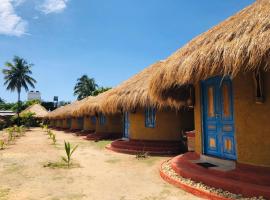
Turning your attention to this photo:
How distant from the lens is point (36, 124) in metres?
50.4

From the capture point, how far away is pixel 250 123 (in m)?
5.86

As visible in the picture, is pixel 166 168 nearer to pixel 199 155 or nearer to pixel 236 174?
pixel 199 155

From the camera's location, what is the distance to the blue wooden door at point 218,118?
6.60 m

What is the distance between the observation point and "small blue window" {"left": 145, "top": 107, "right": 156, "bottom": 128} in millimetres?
12625

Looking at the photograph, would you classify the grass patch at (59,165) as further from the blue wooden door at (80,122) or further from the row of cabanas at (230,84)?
the blue wooden door at (80,122)

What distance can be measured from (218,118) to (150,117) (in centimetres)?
598

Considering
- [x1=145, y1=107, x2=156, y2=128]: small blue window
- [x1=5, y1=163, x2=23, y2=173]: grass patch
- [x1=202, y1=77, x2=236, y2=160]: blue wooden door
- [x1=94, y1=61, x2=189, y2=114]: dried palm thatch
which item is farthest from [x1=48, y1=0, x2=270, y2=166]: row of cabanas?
[x1=5, y1=163, x2=23, y2=173]: grass patch

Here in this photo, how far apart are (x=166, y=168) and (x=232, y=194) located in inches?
107

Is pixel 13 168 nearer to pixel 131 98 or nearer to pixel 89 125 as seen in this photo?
pixel 131 98

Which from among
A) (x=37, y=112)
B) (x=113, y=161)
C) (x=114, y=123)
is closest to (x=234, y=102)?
(x=113, y=161)

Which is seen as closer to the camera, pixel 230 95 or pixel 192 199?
pixel 192 199

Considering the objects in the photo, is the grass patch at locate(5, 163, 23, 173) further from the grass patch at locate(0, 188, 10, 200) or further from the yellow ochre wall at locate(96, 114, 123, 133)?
the yellow ochre wall at locate(96, 114, 123, 133)

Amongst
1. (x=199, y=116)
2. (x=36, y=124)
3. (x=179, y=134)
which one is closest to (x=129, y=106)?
(x=179, y=134)

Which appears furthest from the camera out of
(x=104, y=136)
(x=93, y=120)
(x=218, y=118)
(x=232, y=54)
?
(x=93, y=120)
